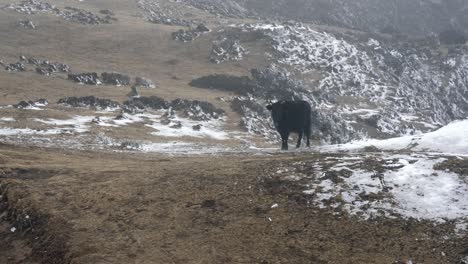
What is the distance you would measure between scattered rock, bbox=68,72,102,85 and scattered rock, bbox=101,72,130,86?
0.79m

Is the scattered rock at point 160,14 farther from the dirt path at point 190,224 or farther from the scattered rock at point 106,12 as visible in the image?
the dirt path at point 190,224

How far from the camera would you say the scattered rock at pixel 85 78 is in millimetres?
44312

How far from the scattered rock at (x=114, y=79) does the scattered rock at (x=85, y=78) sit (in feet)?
2.59

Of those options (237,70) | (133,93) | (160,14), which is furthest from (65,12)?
(133,93)

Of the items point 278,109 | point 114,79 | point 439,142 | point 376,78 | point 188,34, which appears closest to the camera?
point 439,142

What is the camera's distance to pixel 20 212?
1270 centimetres

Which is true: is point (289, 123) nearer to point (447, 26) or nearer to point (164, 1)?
point (164, 1)

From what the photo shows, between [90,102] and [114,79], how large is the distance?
32.7 ft

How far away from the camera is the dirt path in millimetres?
10375

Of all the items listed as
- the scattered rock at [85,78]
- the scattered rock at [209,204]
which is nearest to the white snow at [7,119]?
the scattered rock at [85,78]

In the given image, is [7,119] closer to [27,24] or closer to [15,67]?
[15,67]

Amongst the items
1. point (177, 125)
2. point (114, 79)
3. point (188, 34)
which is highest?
point (188, 34)

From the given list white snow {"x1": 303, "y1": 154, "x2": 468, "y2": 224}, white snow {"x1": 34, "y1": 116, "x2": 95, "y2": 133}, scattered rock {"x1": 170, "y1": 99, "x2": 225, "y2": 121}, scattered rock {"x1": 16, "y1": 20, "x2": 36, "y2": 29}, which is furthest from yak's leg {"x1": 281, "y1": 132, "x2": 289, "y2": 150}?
scattered rock {"x1": 16, "y1": 20, "x2": 36, "y2": 29}

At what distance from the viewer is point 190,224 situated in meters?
11.8
